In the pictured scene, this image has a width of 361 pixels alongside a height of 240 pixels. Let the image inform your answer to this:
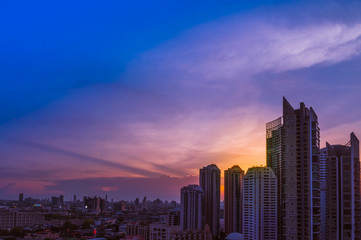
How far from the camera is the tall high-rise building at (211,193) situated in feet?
74.3

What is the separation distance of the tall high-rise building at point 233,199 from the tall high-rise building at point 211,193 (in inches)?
26.8

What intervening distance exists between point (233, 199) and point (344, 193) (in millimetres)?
11904

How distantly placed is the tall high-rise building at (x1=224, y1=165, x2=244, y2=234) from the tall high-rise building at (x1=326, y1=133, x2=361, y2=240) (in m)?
10.8

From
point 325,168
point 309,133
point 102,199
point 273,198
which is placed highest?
point 309,133

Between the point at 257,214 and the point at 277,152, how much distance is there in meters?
2.41

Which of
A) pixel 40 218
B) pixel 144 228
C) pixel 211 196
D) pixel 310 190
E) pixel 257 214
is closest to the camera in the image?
pixel 310 190

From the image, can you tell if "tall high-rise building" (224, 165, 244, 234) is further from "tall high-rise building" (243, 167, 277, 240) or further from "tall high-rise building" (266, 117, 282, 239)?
"tall high-rise building" (266, 117, 282, 239)

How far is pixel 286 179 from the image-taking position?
30.7ft

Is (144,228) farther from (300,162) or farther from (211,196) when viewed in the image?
(300,162)

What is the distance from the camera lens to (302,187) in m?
9.03

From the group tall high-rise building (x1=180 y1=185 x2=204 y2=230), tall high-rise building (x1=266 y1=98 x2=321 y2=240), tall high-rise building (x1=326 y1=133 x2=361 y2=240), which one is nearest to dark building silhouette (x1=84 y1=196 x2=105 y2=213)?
tall high-rise building (x1=180 y1=185 x2=204 y2=230)

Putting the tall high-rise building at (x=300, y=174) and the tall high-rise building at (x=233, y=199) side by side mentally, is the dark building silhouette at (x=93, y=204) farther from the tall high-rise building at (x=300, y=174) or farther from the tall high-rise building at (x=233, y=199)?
the tall high-rise building at (x=300, y=174)

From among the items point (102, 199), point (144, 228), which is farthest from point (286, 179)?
point (102, 199)

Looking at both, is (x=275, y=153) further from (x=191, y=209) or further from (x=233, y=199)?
(x=233, y=199)
